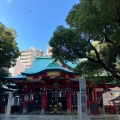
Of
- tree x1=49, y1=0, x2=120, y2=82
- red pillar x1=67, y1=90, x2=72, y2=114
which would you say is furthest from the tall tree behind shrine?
tree x1=49, y1=0, x2=120, y2=82

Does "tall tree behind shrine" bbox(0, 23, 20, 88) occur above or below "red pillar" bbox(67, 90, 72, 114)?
above

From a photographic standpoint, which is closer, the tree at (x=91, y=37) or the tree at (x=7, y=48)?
the tree at (x=91, y=37)

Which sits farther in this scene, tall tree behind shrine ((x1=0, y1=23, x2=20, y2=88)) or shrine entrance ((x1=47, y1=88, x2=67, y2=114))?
shrine entrance ((x1=47, y1=88, x2=67, y2=114))

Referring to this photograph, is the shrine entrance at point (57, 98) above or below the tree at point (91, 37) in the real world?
below

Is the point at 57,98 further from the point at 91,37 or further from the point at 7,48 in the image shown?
the point at 91,37

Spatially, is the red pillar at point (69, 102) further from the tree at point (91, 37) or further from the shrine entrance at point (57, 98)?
the tree at point (91, 37)

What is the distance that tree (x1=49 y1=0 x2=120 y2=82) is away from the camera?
8594 mm

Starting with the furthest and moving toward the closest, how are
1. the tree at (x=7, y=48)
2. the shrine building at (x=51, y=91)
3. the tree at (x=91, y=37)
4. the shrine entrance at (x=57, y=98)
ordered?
the shrine entrance at (x=57, y=98) → the tree at (x=7, y=48) → the shrine building at (x=51, y=91) → the tree at (x=91, y=37)

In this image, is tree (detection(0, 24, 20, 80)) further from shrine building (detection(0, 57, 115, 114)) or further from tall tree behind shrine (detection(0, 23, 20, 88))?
shrine building (detection(0, 57, 115, 114))

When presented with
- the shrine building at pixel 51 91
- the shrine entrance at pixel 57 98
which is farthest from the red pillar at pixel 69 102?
the shrine entrance at pixel 57 98

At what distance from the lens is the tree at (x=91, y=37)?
859 centimetres

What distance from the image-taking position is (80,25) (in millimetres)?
9125

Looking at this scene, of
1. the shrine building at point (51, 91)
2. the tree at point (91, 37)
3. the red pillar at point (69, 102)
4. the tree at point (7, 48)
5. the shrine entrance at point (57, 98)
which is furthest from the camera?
the shrine entrance at point (57, 98)

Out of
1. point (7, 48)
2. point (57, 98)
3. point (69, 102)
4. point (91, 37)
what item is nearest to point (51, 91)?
point (57, 98)
